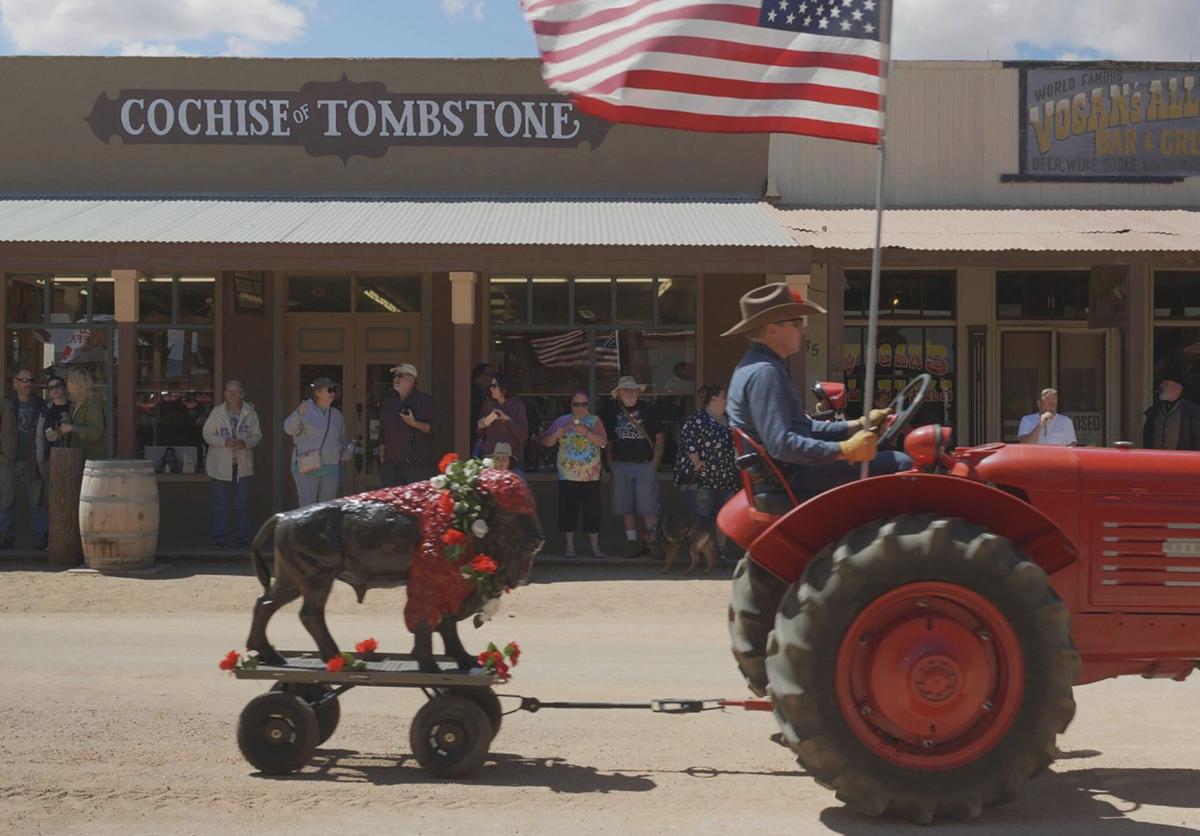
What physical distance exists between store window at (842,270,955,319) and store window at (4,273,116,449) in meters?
8.84

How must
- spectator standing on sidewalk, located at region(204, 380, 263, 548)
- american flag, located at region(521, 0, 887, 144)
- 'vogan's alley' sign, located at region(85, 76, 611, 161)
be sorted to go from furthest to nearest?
1. 'vogan's alley' sign, located at region(85, 76, 611, 161)
2. spectator standing on sidewalk, located at region(204, 380, 263, 548)
3. american flag, located at region(521, 0, 887, 144)

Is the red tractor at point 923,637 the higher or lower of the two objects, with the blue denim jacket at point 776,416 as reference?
lower

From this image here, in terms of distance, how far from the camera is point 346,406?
1603cm

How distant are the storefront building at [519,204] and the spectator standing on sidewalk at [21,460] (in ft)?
6.09

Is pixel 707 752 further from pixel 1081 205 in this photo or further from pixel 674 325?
pixel 1081 205

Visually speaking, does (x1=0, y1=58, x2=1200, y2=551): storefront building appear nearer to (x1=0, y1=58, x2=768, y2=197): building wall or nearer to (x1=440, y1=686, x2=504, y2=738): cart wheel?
(x1=0, y1=58, x2=768, y2=197): building wall

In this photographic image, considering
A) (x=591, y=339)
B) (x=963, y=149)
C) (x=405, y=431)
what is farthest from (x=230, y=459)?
(x=963, y=149)

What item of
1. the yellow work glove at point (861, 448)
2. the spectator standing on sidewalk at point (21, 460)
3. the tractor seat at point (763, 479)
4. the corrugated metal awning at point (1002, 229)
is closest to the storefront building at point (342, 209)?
the corrugated metal awning at point (1002, 229)

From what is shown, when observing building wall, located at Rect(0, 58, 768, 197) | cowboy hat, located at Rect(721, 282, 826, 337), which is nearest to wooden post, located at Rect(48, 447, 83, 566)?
building wall, located at Rect(0, 58, 768, 197)

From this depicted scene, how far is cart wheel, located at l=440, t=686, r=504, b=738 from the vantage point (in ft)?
19.2

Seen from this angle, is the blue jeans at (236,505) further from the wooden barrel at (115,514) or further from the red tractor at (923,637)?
the red tractor at (923,637)

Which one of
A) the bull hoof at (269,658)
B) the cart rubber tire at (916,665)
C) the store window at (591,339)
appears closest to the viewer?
the cart rubber tire at (916,665)

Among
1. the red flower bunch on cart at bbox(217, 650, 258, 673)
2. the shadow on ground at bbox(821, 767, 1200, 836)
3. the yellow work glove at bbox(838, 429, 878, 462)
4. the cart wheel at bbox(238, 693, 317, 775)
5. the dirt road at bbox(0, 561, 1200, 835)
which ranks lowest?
the dirt road at bbox(0, 561, 1200, 835)

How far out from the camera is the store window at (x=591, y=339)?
1562 centimetres
